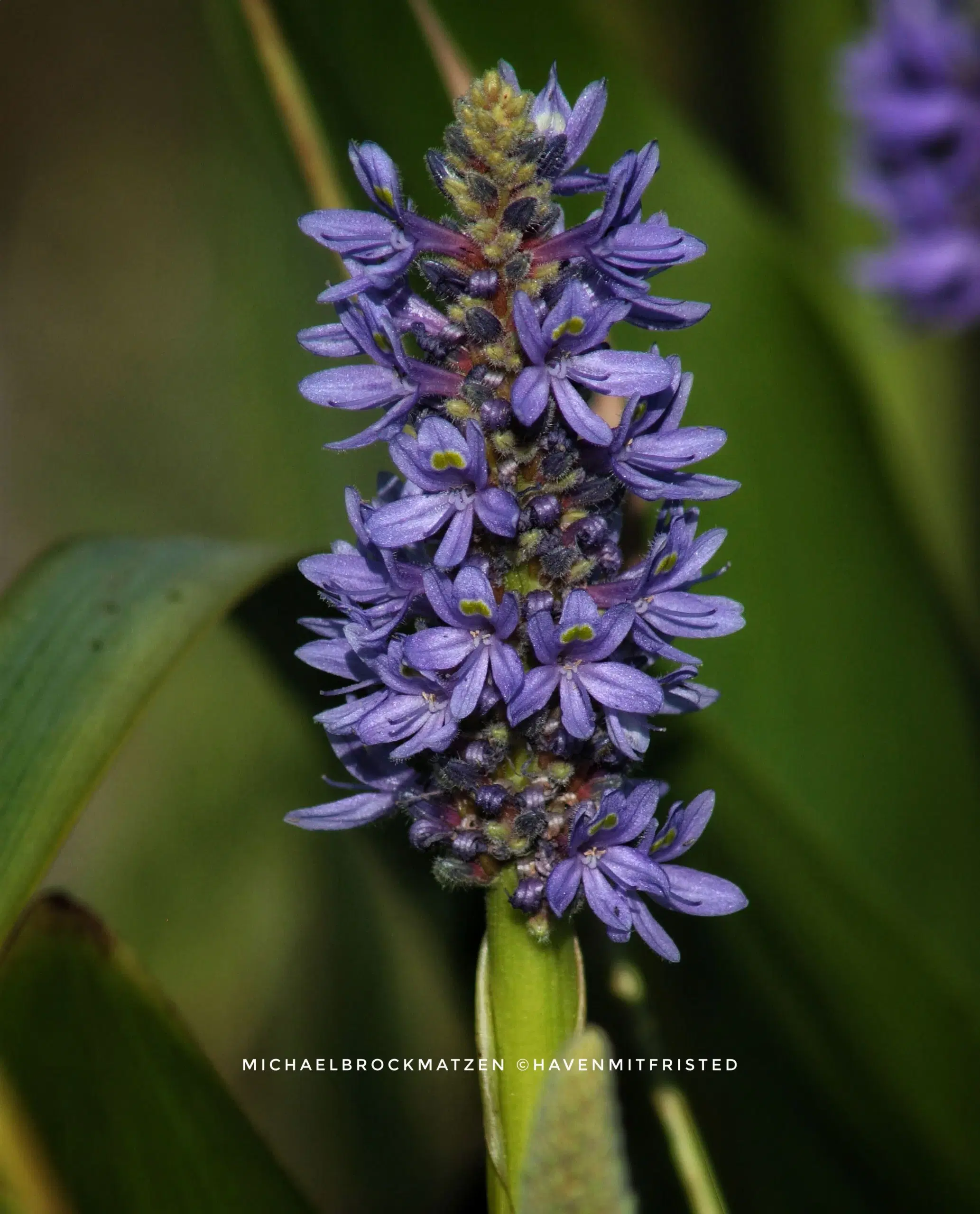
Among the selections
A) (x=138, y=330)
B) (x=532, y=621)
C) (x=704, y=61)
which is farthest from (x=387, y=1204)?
(x=704, y=61)

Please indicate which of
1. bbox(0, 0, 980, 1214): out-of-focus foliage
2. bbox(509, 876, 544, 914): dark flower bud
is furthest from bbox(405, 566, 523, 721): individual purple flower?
bbox(0, 0, 980, 1214): out-of-focus foliage

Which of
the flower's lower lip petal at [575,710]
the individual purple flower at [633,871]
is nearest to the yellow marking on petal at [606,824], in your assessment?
the individual purple flower at [633,871]

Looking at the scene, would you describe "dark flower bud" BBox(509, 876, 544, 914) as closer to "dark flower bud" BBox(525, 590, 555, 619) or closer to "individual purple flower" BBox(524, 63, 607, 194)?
"dark flower bud" BBox(525, 590, 555, 619)

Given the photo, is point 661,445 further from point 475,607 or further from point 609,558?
point 475,607

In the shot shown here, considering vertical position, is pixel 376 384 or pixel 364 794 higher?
pixel 376 384

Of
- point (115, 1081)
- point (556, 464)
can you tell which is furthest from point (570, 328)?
point (115, 1081)

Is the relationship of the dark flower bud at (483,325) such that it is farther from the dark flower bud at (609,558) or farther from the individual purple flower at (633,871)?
the individual purple flower at (633,871)
